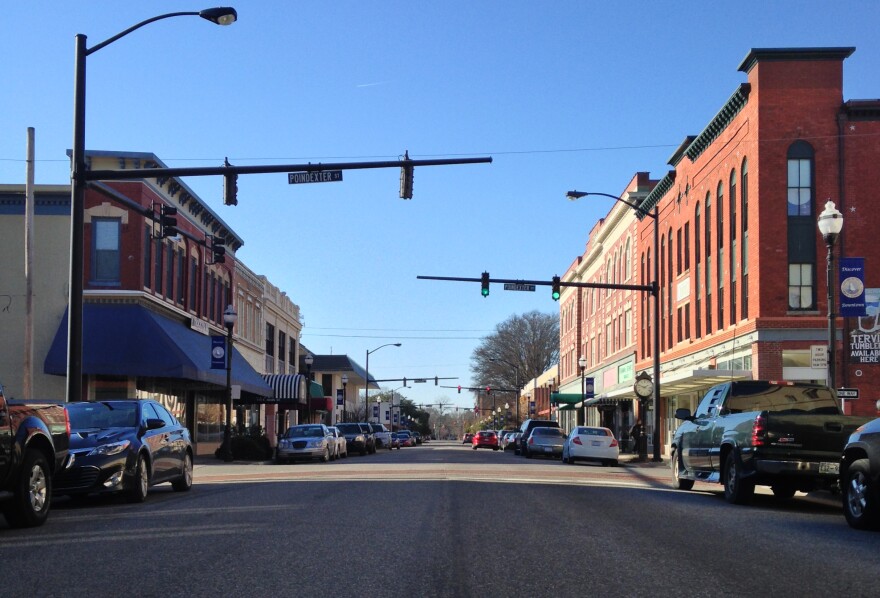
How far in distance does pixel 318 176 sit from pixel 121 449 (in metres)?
6.72

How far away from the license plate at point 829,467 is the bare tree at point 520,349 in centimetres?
9370

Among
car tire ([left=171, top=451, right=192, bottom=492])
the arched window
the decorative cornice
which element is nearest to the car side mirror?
car tire ([left=171, top=451, right=192, bottom=492])

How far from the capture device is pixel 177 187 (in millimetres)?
37438

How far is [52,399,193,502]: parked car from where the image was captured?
548 inches

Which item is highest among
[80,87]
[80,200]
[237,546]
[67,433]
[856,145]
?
[856,145]

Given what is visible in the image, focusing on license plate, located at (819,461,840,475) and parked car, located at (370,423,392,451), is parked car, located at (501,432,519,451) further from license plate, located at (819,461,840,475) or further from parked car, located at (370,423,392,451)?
license plate, located at (819,461,840,475)

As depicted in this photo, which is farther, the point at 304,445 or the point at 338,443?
the point at 338,443

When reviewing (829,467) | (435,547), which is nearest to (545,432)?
(829,467)

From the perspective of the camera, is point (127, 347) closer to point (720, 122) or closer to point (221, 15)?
point (221, 15)

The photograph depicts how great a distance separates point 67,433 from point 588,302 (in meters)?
65.5

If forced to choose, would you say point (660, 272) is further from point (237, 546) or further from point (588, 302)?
point (237, 546)

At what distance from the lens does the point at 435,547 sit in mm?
9742

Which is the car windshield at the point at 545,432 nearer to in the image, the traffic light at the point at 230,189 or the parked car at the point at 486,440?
the parked car at the point at 486,440

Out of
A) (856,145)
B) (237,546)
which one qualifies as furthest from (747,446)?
(856,145)
